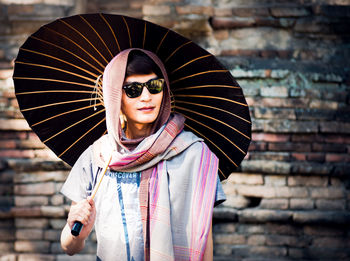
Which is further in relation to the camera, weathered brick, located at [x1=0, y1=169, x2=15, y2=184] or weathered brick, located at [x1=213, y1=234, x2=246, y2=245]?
weathered brick, located at [x1=0, y1=169, x2=15, y2=184]

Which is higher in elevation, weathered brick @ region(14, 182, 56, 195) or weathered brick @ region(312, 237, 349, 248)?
weathered brick @ region(14, 182, 56, 195)

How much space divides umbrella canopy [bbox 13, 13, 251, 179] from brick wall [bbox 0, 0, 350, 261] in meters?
1.53

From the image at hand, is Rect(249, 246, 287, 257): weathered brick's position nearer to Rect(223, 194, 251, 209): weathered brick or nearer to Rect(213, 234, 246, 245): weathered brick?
Rect(213, 234, 246, 245): weathered brick

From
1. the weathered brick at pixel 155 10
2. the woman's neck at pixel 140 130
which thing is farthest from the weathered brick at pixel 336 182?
the woman's neck at pixel 140 130

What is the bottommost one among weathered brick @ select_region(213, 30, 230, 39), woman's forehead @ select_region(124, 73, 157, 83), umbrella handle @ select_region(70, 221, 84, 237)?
umbrella handle @ select_region(70, 221, 84, 237)

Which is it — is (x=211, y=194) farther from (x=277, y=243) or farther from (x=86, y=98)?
(x=277, y=243)

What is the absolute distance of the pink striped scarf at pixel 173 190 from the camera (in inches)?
63.3

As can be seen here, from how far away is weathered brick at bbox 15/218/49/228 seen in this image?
3.55 m

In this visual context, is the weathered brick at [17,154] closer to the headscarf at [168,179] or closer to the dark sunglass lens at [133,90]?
the headscarf at [168,179]

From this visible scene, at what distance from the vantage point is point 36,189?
355cm

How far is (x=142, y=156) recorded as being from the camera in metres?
1.68

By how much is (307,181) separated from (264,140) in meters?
0.49

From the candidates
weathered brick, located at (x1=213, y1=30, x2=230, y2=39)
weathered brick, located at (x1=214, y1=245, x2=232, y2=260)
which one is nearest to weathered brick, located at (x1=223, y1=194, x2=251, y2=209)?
weathered brick, located at (x1=214, y1=245, x2=232, y2=260)

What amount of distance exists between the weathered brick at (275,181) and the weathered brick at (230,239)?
50cm
